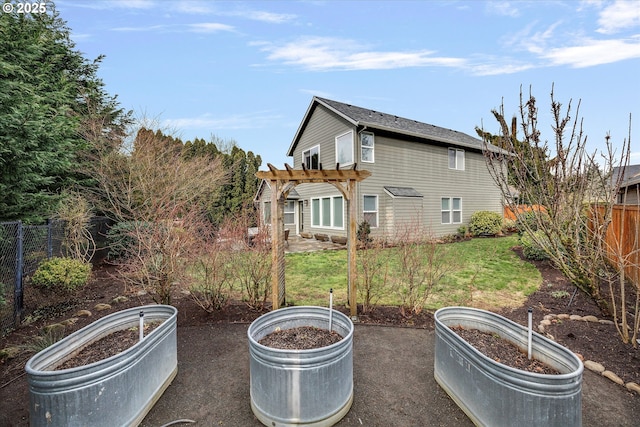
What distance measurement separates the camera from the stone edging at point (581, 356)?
9.95ft

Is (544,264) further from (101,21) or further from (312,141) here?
(101,21)

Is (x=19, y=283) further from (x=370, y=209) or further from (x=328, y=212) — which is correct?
(x=370, y=209)

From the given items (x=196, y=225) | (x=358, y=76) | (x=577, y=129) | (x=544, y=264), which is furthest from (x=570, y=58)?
(x=196, y=225)

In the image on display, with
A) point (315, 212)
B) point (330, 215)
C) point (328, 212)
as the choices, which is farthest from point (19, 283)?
point (315, 212)

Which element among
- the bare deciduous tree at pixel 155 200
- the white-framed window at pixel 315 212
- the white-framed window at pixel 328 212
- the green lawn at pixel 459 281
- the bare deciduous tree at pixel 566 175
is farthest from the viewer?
the white-framed window at pixel 315 212

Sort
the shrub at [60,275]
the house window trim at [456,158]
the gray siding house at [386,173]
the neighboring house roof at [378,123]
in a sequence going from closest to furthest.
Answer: the shrub at [60,275], the neighboring house roof at [378,123], the gray siding house at [386,173], the house window trim at [456,158]

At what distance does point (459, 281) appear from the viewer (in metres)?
7.21

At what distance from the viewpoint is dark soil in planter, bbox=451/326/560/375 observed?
255 cm

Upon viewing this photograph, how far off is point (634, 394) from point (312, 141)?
49.4ft

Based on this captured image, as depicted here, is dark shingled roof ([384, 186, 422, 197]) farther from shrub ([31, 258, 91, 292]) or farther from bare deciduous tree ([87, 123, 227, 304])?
shrub ([31, 258, 91, 292])

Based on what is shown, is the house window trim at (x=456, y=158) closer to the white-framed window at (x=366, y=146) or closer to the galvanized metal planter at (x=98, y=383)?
the white-framed window at (x=366, y=146)

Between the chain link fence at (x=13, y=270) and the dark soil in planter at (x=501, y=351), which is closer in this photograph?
the dark soil in planter at (x=501, y=351)

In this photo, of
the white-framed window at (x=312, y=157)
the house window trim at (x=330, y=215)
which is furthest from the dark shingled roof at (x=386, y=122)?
the house window trim at (x=330, y=215)

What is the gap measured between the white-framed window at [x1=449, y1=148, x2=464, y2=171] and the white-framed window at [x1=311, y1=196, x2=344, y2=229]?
24.6 ft
